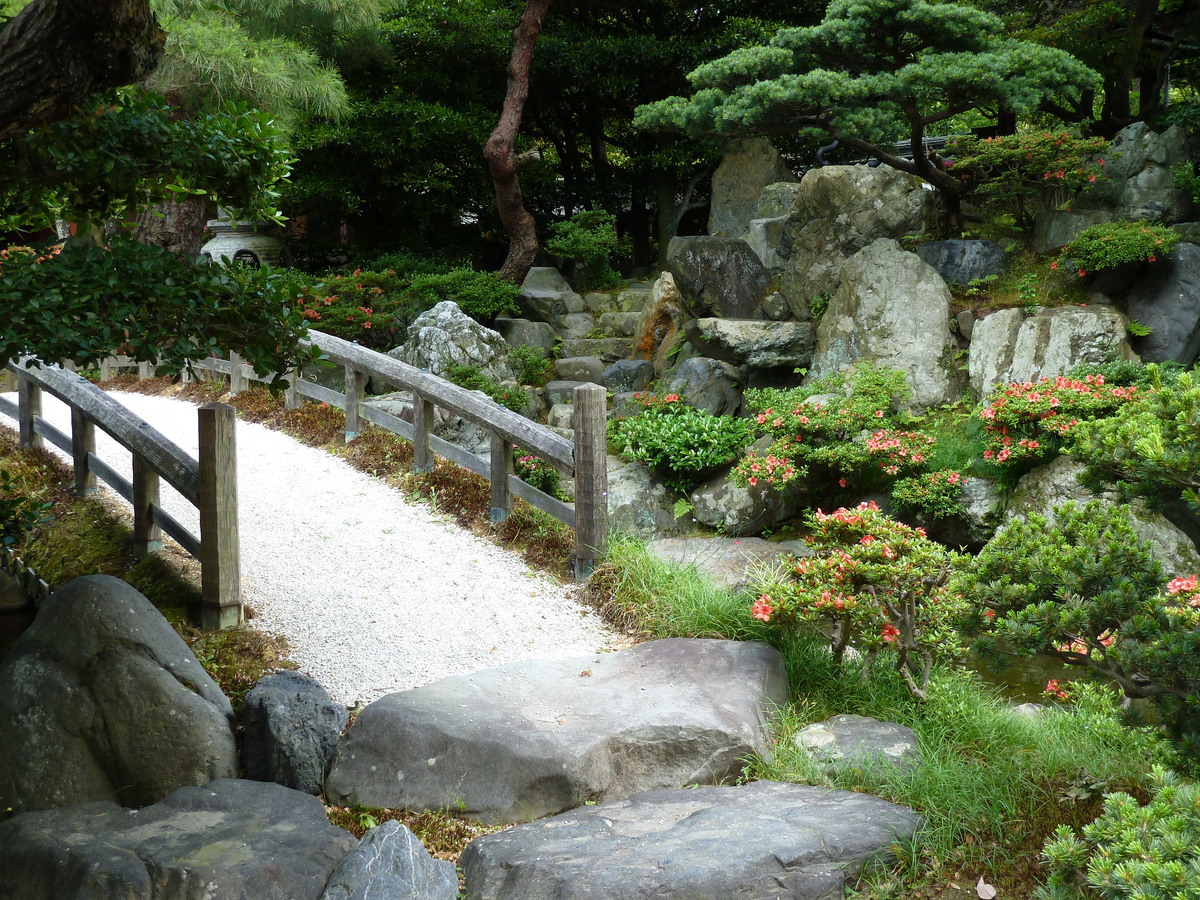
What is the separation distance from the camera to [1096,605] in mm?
2955

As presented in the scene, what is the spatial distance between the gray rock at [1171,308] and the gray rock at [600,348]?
585 centimetres

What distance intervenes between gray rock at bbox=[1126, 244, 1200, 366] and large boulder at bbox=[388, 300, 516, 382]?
259 inches

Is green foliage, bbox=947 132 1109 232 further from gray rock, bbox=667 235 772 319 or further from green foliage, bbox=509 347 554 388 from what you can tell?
green foliage, bbox=509 347 554 388

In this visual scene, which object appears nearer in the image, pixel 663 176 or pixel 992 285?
pixel 992 285

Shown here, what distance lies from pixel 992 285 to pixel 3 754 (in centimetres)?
897

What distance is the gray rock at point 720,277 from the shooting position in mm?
10344

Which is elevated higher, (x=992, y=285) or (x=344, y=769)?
(x=992, y=285)

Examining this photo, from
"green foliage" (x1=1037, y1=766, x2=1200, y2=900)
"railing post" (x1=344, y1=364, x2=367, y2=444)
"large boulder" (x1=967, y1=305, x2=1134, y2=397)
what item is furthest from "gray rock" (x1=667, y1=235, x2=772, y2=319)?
"green foliage" (x1=1037, y1=766, x2=1200, y2=900)

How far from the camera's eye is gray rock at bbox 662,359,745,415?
9.89 m

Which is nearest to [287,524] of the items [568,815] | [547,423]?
[568,815]

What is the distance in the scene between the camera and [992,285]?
30.9 ft

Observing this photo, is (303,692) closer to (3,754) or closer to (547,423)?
(3,754)

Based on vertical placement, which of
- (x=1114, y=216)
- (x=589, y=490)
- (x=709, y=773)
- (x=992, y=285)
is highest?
(x=1114, y=216)

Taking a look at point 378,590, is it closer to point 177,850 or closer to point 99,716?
point 99,716
